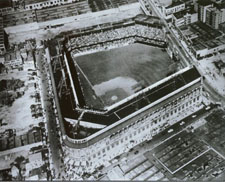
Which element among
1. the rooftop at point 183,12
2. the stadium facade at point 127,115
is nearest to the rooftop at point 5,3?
the stadium facade at point 127,115

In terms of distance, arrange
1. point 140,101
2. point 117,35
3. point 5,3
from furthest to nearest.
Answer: point 5,3, point 117,35, point 140,101

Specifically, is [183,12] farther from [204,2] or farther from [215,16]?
[215,16]

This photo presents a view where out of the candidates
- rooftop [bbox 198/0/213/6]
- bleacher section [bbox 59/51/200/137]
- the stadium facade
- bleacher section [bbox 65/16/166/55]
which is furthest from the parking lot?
rooftop [bbox 198/0/213/6]

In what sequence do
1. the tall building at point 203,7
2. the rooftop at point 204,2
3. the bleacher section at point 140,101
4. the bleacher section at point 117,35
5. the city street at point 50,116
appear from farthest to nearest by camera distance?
1. the rooftop at point 204,2
2. the tall building at point 203,7
3. the bleacher section at point 117,35
4. the bleacher section at point 140,101
5. the city street at point 50,116

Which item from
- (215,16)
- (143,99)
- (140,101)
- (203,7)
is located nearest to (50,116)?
(140,101)

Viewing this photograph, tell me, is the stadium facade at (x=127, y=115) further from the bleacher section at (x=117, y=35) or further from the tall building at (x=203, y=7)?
the tall building at (x=203, y=7)

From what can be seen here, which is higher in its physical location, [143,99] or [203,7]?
[203,7]

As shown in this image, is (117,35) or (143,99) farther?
(117,35)
